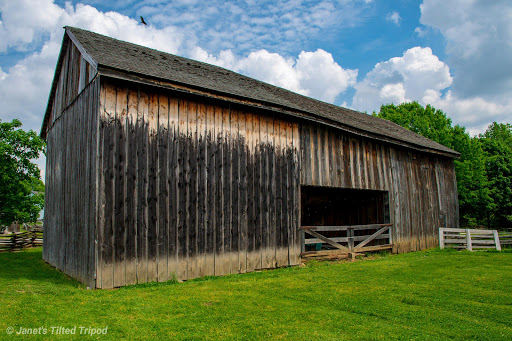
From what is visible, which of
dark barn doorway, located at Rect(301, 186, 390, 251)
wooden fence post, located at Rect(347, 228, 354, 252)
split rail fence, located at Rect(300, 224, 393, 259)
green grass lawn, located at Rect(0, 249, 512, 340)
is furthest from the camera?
dark barn doorway, located at Rect(301, 186, 390, 251)

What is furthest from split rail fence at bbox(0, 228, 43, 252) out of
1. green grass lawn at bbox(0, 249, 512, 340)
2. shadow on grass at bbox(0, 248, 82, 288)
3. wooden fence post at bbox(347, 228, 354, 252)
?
wooden fence post at bbox(347, 228, 354, 252)

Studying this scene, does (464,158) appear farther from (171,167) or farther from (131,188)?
(131,188)

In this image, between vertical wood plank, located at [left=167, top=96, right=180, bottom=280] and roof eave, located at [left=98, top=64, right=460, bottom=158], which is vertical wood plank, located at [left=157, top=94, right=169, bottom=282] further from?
roof eave, located at [left=98, top=64, right=460, bottom=158]

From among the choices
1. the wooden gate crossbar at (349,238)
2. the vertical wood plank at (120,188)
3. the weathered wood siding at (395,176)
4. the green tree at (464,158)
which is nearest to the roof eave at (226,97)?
the weathered wood siding at (395,176)

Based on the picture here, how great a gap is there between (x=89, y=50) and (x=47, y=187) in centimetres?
654

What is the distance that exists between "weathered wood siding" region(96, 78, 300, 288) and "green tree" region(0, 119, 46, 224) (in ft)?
40.9

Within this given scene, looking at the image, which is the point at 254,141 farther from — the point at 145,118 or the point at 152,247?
the point at 152,247

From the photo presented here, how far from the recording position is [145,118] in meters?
8.32

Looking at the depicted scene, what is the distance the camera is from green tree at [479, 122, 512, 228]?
105ft

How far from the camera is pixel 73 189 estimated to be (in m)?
9.65

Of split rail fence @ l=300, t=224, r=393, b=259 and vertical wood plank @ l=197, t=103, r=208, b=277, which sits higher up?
vertical wood plank @ l=197, t=103, r=208, b=277

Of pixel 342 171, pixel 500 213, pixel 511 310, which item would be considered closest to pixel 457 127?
pixel 500 213

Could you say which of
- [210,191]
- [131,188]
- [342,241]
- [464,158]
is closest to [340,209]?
[342,241]

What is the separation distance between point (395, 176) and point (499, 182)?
2393 centimetres
